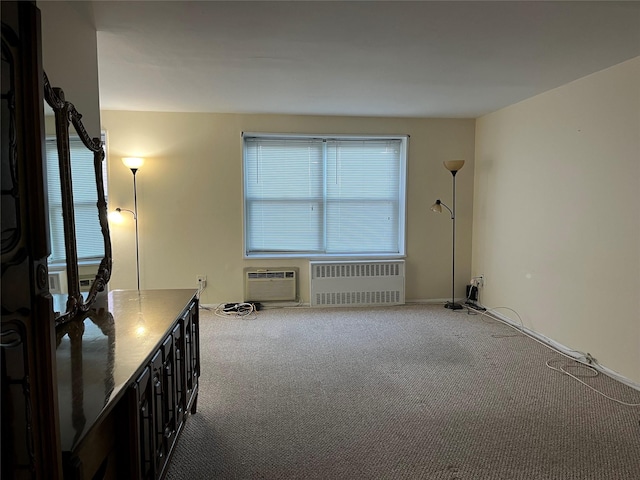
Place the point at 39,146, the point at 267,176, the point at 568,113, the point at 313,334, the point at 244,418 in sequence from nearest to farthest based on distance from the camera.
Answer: the point at 39,146 < the point at 244,418 < the point at 568,113 < the point at 313,334 < the point at 267,176

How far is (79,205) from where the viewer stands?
1.90 m

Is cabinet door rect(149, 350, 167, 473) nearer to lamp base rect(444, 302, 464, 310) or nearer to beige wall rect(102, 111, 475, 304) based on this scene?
beige wall rect(102, 111, 475, 304)

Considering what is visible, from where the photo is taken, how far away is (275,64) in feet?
9.60

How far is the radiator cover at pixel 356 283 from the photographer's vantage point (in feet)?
15.8

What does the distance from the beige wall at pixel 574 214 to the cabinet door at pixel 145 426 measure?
10.2ft

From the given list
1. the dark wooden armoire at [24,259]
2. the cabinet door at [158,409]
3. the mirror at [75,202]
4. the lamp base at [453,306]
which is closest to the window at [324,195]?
the lamp base at [453,306]

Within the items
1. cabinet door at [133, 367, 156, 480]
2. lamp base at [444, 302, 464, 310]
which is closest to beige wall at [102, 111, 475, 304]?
lamp base at [444, 302, 464, 310]

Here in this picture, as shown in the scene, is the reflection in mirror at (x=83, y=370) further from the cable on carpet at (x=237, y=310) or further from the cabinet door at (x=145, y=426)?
the cable on carpet at (x=237, y=310)

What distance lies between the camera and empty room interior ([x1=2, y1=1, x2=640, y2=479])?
2.12 metres

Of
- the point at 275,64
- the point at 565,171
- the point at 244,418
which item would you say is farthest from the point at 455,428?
the point at 275,64

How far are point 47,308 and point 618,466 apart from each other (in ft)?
8.17

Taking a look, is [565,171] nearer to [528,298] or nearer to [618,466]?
[528,298]

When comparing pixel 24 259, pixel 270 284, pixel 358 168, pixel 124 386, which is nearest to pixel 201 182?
pixel 270 284

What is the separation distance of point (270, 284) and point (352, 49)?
289 centimetres
